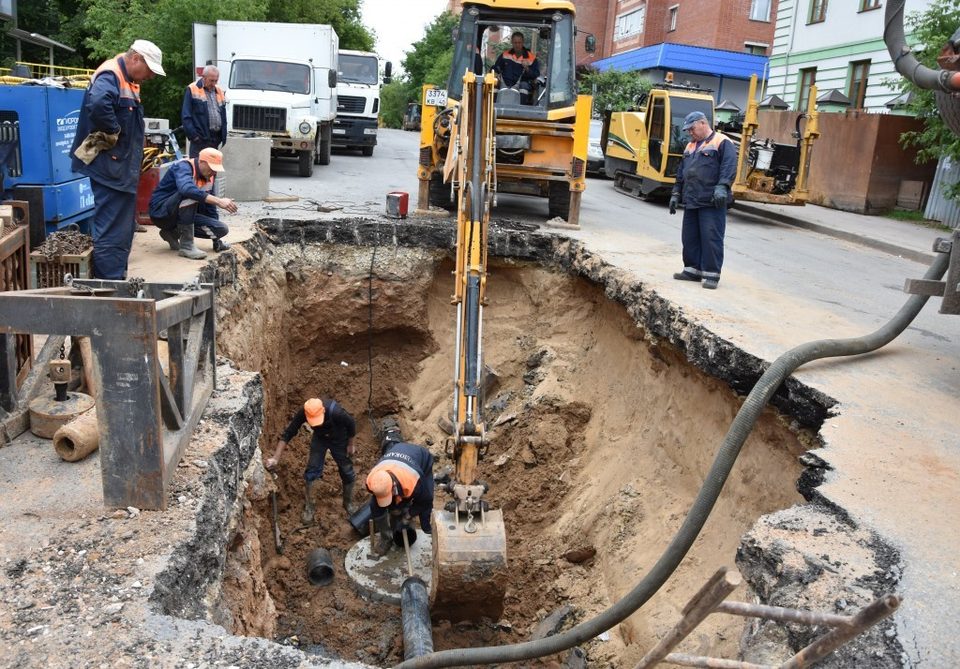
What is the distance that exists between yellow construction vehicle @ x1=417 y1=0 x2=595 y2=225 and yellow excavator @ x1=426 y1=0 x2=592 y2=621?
14mm

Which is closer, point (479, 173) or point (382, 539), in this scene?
point (479, 173)

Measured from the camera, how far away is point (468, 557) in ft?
17.4

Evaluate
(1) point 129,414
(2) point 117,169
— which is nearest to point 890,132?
(2) point 117,169

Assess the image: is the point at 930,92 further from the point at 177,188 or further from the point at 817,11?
the point at 177,188

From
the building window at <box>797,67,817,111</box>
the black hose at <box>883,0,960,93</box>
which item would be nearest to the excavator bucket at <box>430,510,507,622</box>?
the black hose at <box>883,0,960,93</box>

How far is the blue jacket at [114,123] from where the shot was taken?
602 centimetres

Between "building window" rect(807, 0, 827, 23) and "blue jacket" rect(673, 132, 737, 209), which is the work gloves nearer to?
"blue jacket" rect(673, 132, 737, 209)

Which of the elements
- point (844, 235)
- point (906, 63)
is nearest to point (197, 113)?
point (906, 63)

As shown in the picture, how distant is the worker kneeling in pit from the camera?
747 cm

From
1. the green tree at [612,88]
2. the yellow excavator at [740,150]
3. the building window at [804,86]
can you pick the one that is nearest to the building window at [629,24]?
the green tree at [612,88]

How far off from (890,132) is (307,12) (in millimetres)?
17687

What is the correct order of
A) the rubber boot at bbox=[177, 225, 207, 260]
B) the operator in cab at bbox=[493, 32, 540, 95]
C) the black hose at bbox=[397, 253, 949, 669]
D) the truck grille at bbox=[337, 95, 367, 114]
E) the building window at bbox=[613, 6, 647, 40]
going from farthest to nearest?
the building window at bbox=[613, 6, 647, 40]
the truck grille at bbox=[337, 95, 367, 114]
the operator in cab at bbox=[493, 32, 540, 95]
the rubber boot at bbox=[177, 225, 207, 260]
the black hose at bbox=[397, 253, 949, 669]

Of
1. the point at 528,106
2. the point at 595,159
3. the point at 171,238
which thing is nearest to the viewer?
the point at 171,238

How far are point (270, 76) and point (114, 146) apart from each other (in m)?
9.99
